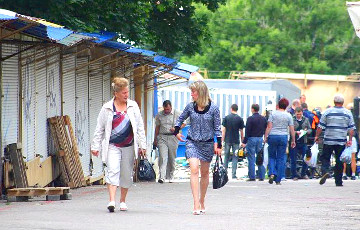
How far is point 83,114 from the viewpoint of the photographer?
22.9 m

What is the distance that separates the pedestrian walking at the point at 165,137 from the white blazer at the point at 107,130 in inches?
388

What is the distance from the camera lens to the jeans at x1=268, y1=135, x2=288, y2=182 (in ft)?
77.0

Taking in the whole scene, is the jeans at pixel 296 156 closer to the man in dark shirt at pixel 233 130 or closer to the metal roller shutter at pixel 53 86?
the man in dark shirt at pixel 233 130

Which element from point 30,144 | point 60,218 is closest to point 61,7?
point 30,144

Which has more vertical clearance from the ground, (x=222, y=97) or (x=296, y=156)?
(x=222, y=97)

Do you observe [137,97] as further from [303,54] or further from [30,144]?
[303,54]

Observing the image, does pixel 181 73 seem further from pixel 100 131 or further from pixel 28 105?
pixel 100 131

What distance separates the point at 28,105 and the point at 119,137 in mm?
4474

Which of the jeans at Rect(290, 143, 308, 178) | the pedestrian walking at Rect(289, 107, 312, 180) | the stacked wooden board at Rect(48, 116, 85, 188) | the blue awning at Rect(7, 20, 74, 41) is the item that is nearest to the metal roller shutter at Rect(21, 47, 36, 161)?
the stacked wooden board at Rect(48, 116, 85, 188)

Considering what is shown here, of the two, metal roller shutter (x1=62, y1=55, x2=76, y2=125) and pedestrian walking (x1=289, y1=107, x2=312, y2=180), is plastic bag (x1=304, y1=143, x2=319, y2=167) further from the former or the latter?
metal roller shutter (x1=62, y1=55, x2=76, y2=125)

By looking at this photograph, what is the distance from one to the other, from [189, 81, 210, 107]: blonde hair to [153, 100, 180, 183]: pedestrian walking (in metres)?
9.92

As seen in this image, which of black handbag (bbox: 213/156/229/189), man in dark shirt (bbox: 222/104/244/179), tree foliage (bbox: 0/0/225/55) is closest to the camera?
black handbag (bbox: 213/156/229/189)

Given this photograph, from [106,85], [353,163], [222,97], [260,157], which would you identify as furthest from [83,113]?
[222,97]

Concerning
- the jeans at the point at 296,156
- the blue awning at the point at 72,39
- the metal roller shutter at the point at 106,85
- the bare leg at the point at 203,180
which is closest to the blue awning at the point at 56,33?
the blue awning at the point at 72,39
